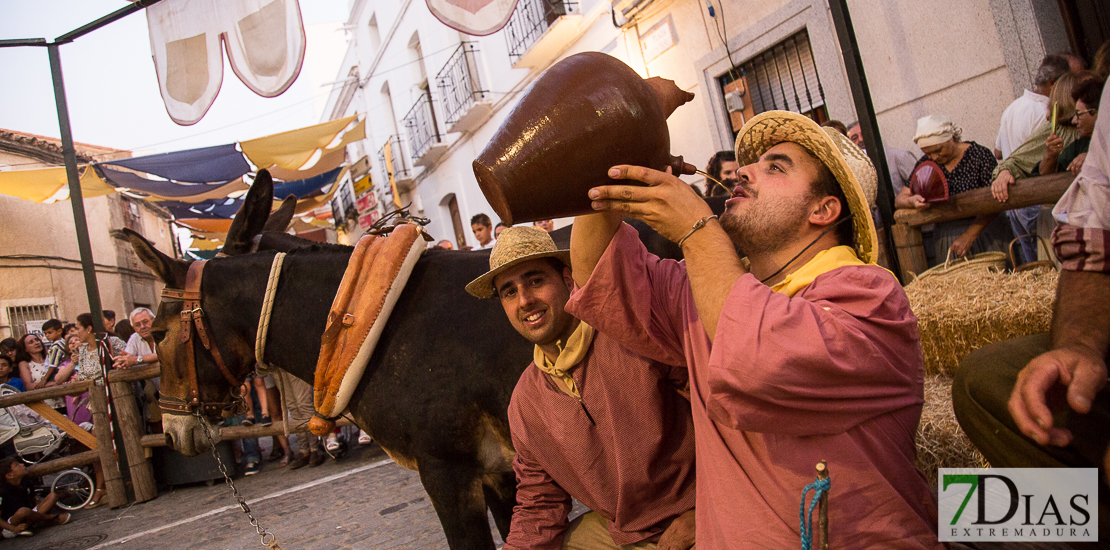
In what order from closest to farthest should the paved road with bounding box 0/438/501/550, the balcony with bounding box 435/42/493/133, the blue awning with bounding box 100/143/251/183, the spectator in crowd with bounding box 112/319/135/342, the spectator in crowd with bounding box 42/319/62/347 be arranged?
1. the paved road with bounding box 0/438/501/550
2. the spectator in crowd with bounding box 42/319/62/347
3. the spectator in crowd with bounding box 112/319/135/342
4. the blue awning with bounding box 100/143/251/183
5. the balcony with bounding box 435/42/493/133

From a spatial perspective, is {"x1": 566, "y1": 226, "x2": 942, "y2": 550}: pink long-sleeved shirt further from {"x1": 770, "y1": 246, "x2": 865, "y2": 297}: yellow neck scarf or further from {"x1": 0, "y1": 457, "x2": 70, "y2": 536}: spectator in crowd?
{"x1": 0, "y1": 457, "x2": 70, "y2": 536}: spectator in crowd

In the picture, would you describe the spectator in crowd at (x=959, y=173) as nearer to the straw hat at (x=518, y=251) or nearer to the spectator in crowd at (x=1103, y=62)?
the spectator in crowd at (x=1103, y=62)

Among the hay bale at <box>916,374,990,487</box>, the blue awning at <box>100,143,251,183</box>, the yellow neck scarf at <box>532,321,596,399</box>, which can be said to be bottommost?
the hay bale at <box>916,374,990,487</box>

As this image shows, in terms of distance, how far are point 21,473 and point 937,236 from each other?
7994 millimetres

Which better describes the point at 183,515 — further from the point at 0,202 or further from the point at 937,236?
the point at 0,202

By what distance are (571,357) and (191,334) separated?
223cm

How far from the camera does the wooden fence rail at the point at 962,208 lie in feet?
9.64

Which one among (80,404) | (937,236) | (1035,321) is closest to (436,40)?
(80,404)

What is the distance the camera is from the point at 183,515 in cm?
571

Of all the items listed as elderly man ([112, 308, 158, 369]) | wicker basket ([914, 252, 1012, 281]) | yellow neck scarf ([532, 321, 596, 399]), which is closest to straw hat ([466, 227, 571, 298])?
yellow neck scarf ([532, 321, 596, 399])

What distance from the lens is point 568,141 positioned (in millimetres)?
1352

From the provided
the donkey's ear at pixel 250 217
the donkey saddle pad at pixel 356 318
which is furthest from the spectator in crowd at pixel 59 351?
the donkey saddle pad at pixel 356 318

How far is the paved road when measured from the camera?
13.7 feet

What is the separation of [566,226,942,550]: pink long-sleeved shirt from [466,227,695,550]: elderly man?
34 centimetres
